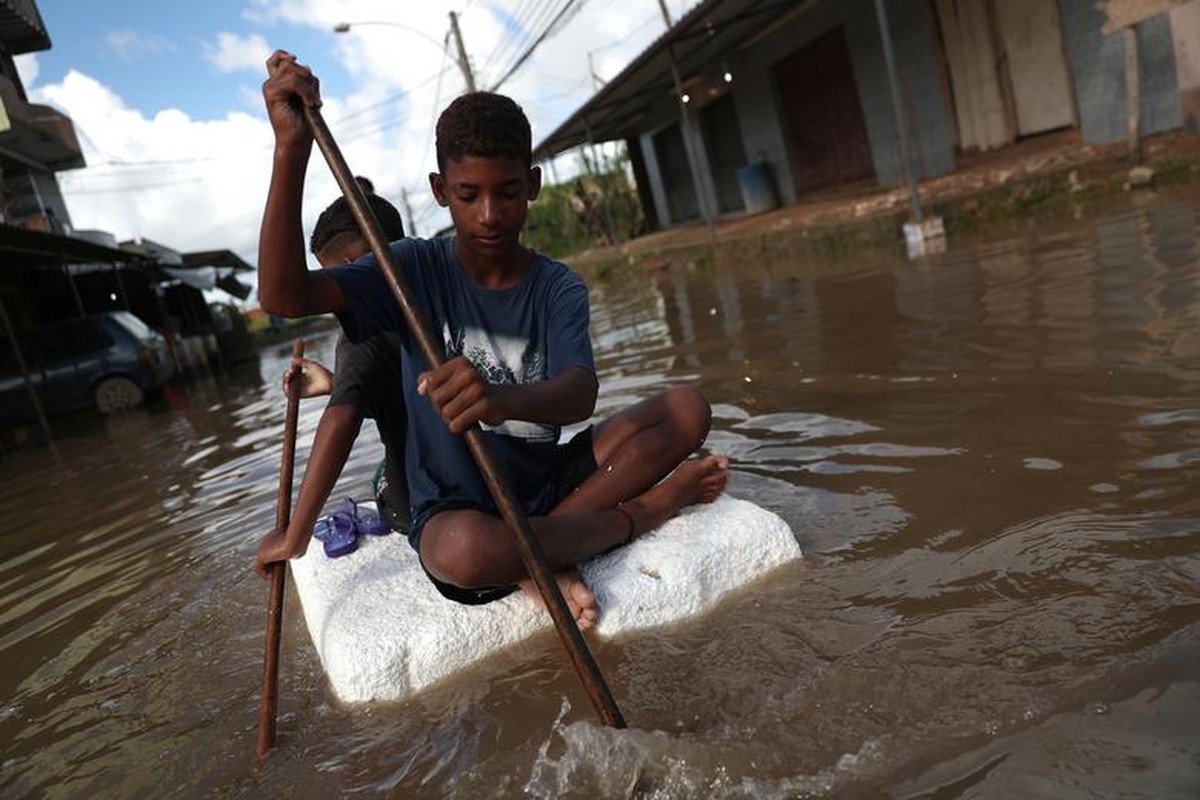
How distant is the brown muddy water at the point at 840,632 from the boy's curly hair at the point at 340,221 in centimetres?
121

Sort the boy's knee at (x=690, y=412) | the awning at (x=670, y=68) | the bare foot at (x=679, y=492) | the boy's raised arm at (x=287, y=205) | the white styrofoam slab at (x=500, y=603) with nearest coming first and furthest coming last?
1. the boy's raised arm at (x=287, y=205)
2. the white styrofoam slab at (x=500, y=603)
3. the bare foot at (x=679, y=492)
4. the boy's knee at (x=690, y=412)
5. the awning at (x=670, y=68)

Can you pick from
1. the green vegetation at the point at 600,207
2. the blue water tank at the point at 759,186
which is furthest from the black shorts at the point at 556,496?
the green vegetation at the point at 600,207

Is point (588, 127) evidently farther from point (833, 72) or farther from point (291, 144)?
point (291, 144)

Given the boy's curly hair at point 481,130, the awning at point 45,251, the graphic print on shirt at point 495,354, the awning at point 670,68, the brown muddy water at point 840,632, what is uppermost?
the awning at point 670,68

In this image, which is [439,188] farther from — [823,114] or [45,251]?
[823,114]

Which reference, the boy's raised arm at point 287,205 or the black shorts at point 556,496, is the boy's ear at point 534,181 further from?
the black shorts at point 556,496

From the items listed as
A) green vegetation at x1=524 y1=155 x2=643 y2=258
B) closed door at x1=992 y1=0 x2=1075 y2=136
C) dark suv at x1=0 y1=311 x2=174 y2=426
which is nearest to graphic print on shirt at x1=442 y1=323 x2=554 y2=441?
closed door at x1=992 y1=0 x2=1075 y2=136

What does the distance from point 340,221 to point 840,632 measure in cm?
185

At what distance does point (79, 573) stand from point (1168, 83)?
373 inches

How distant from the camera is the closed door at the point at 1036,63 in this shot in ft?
30.6

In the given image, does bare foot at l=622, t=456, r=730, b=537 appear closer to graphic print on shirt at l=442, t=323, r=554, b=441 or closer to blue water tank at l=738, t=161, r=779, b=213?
graphic print on shirt at l=442, t=323, r=554, b=441

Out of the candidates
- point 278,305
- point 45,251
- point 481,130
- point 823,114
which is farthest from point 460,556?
point 823,114

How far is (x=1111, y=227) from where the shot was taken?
6.11 meters

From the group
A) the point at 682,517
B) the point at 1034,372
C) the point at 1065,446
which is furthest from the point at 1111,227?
the point at 682,517
